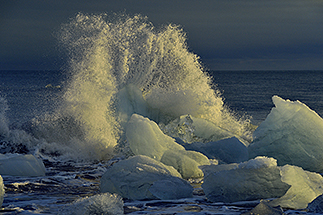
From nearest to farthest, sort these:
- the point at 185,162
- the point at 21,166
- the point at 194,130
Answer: the point at 21,166 → the point at 185,162 → the point at 194,130

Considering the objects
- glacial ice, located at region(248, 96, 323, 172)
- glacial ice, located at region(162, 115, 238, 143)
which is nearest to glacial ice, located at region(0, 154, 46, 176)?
glacial ice, located at region(162, 115, 238, 143)

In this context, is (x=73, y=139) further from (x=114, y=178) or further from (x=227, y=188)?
(x=227, y=188)

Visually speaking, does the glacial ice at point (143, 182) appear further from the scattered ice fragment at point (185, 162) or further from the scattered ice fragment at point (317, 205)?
the scattered ice fragment at point (317, 205)

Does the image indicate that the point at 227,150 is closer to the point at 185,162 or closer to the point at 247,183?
the point at 185,162

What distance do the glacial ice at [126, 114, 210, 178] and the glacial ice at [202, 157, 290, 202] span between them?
1476 millimetres

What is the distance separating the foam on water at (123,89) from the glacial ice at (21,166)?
2.41 meters

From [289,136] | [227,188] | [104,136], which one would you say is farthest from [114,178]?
[104,136]

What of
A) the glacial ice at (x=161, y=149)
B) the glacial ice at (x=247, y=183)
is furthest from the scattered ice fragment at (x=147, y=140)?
the glacial ice at (x=247, y=183)

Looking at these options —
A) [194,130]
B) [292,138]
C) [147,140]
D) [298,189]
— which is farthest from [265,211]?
[194,130]

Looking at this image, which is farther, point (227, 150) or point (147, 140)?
point (227, 150)

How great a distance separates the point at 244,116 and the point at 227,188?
14.6 metres

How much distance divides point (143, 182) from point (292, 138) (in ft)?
9.81

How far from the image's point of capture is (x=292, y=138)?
6395 mm

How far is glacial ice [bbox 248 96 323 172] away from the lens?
6.33m
